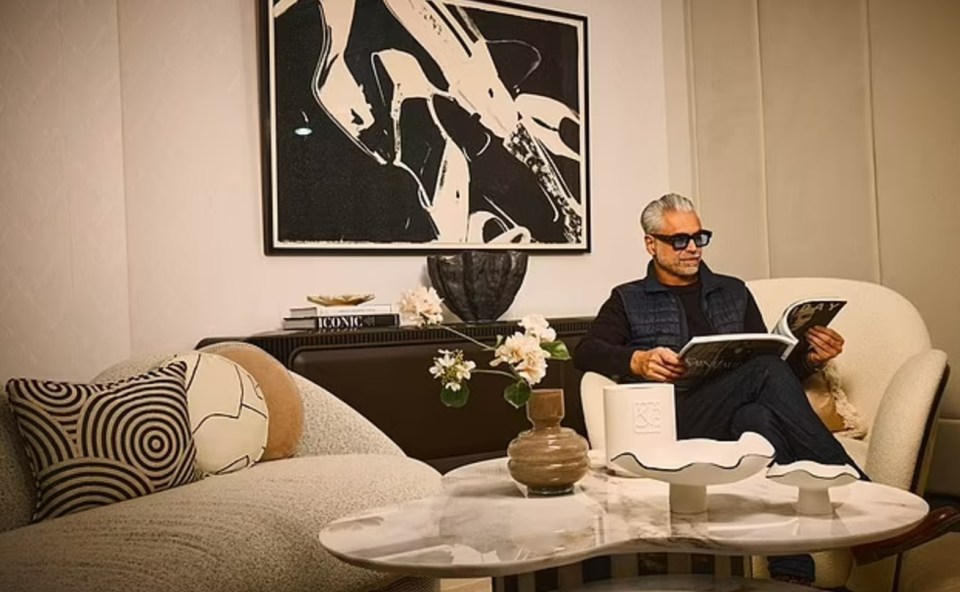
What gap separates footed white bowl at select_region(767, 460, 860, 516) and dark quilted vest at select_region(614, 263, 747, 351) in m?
1.38

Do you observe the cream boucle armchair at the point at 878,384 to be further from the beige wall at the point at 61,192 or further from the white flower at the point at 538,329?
the beige wall at the point at 61,192

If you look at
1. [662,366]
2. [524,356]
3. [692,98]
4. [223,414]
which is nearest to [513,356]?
[524,356]

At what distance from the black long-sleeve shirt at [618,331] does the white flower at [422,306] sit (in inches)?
40.7

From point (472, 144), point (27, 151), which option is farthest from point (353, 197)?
point (27, 151)

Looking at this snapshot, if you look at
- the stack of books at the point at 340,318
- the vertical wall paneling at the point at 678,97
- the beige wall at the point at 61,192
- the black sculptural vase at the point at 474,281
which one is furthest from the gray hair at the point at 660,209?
the beige wall at the point at 61,192

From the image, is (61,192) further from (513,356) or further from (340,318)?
(513,356)

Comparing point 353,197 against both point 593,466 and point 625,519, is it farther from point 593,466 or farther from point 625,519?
point 625,519

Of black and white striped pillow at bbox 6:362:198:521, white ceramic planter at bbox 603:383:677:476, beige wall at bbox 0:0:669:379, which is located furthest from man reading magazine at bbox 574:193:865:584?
black and white striped pillow at bbox 6:362:198:521

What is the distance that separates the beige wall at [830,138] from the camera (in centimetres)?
353

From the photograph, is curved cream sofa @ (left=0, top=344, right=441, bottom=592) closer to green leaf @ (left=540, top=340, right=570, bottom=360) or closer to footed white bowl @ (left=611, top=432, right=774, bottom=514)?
green leaf @ (left=540, top=340, right=570, bottom=360)

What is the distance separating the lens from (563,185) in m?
4.29

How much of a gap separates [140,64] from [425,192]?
1.15 meters

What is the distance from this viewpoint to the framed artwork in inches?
143

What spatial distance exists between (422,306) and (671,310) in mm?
1327
